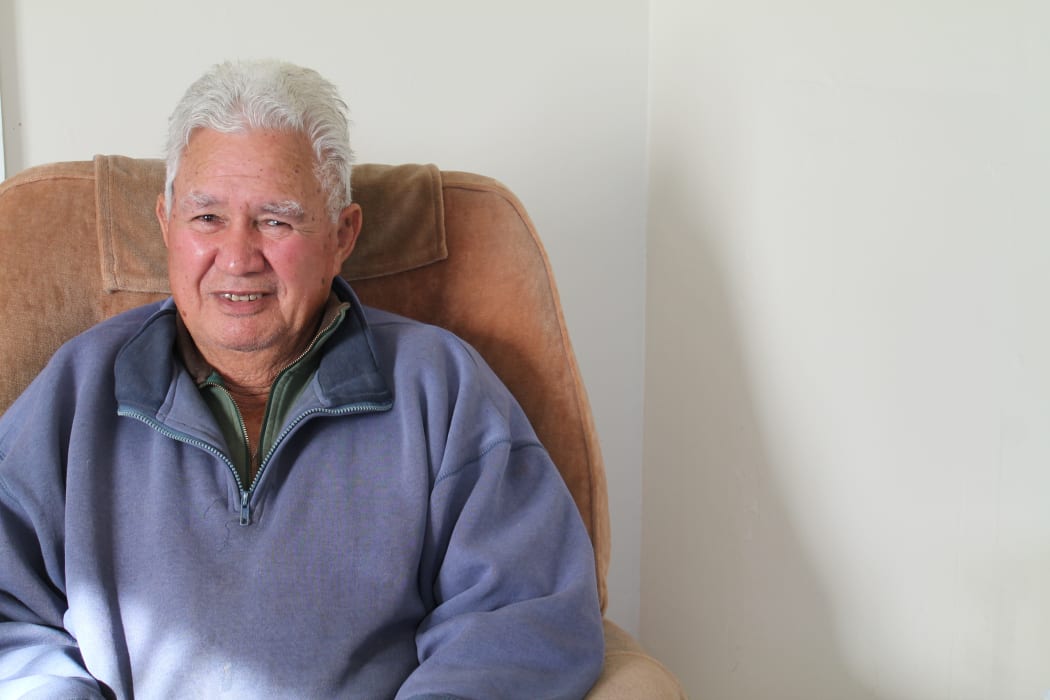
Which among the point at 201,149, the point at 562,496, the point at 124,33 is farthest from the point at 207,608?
the point at 124,33

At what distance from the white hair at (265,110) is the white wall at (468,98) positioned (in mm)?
568

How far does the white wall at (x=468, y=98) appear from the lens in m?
1.79

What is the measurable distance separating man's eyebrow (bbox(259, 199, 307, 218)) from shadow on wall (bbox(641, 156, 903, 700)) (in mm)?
783

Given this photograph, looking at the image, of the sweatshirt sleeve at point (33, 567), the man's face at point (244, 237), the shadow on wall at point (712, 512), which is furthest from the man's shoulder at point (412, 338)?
the shadow on wall at point (712, 512)

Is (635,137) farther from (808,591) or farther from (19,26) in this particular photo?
(19,26)

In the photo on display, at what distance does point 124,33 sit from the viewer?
1.81 meters

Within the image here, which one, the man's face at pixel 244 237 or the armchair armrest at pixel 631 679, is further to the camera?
the man's face at pixel 244 237

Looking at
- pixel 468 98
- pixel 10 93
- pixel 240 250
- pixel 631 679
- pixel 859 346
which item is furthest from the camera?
pixel 468 98

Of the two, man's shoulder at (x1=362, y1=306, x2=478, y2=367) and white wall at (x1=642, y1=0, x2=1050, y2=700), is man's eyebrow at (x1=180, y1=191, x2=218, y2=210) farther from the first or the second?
white wall at (x1=642, y1=0, x2=1050, y2=700)

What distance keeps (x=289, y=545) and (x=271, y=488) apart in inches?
3.1

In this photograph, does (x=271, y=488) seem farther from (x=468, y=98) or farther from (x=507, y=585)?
(x=468, y=98)

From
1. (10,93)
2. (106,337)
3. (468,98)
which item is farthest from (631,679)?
Result: (10,93)

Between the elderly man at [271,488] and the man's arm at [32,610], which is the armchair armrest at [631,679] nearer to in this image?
the elderly man at [271,488]

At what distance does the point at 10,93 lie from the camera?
1.75 m
